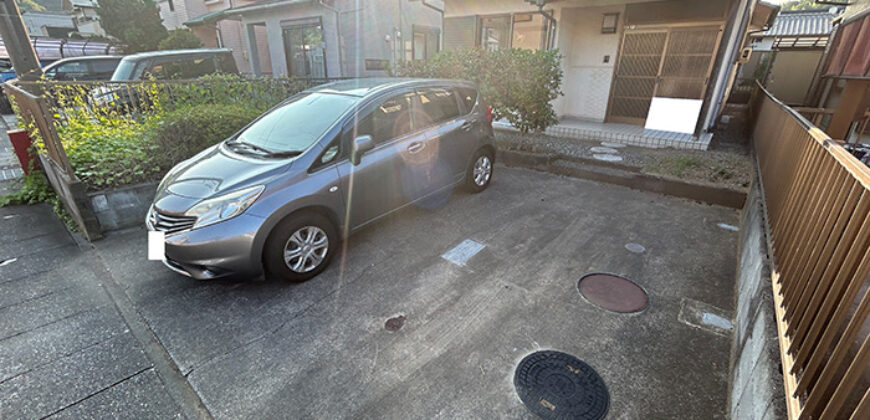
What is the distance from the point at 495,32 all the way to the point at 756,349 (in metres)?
8.81

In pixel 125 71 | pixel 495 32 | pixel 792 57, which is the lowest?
pixel 125 71

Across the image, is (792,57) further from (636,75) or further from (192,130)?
(192,130)

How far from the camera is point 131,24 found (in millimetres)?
16406

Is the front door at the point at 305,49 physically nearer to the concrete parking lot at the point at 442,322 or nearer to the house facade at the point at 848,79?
the concrete parking lot at the point at 442,322

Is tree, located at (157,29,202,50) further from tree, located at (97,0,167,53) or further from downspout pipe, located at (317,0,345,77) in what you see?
downspout pipe, located at (317,0,345,77)

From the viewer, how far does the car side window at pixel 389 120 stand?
3.50 m

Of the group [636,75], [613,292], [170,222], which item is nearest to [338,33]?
[636,75]

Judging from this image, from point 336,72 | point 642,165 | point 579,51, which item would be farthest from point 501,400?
point 336,72

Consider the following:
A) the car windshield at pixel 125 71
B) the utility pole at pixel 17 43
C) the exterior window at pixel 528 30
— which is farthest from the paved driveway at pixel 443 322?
the car windshield at pixel 125 71

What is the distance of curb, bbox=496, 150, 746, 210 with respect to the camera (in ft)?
15.7

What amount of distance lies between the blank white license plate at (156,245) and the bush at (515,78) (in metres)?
5.43

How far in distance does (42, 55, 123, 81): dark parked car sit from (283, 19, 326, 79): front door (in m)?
4.91

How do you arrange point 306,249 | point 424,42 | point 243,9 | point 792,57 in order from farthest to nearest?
point 792,57 → point 424,42 → point 243,9 → point 306,249

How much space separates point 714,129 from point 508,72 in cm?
627
